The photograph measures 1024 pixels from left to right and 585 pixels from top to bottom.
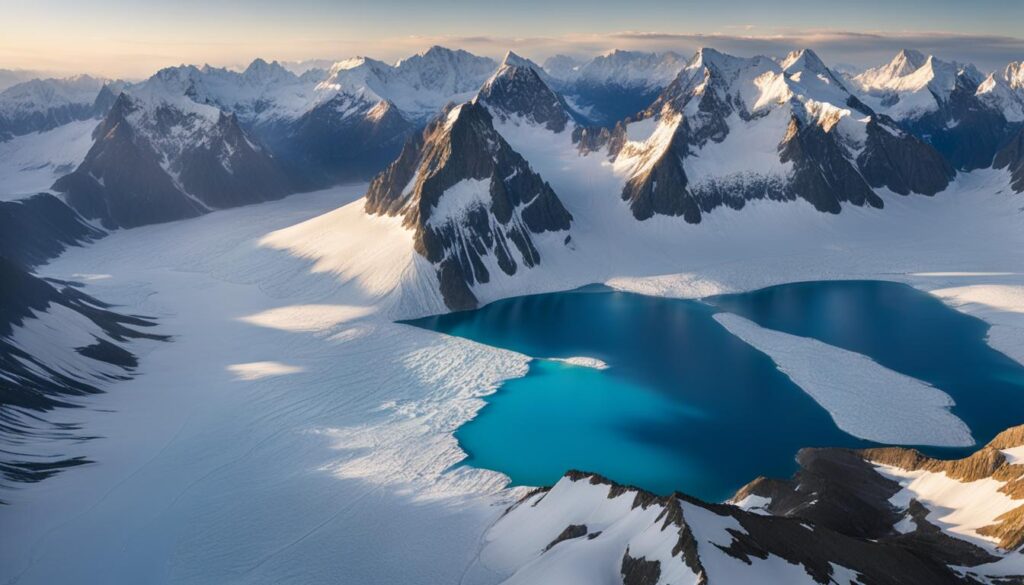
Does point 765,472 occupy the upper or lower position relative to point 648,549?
lower

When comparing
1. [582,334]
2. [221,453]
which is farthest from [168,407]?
[582,334]

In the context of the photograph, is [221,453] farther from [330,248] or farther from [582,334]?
[330,248]

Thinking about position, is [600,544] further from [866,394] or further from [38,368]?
[38,368]

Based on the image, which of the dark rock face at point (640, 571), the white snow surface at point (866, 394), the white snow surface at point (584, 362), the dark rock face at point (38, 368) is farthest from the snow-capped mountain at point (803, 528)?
the dark rock face at point (38, 368)

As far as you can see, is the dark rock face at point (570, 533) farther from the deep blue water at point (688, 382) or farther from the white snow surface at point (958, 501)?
the white snow surface at point (958, 501)

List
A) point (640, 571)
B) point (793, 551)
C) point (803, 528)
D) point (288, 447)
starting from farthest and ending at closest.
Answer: point (288, 447) < point (803, 528) < point (793, 551) < point (640, 571)

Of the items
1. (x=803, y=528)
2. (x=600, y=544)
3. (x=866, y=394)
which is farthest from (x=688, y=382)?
(x=600, y=544)
